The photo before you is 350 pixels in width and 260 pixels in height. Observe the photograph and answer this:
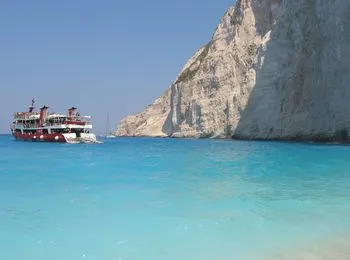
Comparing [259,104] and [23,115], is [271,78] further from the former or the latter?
[23,115]

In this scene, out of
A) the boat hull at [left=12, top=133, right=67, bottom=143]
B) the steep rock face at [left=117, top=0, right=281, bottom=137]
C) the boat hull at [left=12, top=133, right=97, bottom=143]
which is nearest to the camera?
the boat hull at [left=12, top=133, right=97, bottom=143]

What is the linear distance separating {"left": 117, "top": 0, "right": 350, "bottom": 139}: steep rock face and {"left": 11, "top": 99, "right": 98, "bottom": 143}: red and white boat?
72.6ft

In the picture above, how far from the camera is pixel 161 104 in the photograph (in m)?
109

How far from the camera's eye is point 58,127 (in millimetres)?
57156

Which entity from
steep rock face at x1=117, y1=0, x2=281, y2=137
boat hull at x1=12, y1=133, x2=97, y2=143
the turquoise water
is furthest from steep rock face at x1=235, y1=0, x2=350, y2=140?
the turquoise water

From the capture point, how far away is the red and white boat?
186 feet

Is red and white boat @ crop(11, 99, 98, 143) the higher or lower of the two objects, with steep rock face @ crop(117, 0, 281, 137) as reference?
lower

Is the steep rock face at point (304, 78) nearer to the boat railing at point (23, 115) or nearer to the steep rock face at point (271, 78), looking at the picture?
the steep rock face at point (271, 78)

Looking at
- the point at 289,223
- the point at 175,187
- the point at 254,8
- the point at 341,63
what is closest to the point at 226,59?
the point at 254,8

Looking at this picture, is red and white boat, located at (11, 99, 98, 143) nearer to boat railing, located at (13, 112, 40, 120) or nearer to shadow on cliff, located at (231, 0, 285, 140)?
boat railing, located at (13, 112, 40, 120)

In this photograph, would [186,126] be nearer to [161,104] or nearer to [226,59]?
[226,59]

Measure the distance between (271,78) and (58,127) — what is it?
28176 millimetres

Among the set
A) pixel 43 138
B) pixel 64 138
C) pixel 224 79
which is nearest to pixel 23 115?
pixel 43 138

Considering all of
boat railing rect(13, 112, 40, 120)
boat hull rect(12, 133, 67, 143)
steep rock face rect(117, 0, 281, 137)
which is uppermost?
steep rock face rect(117, 0, 281, 137)
